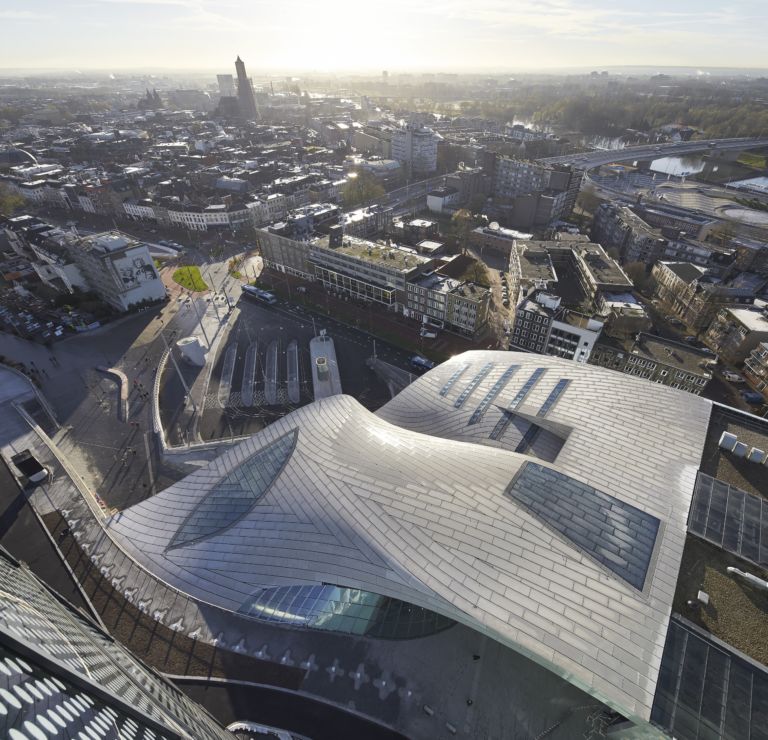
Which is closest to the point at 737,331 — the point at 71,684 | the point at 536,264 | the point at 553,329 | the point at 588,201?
the point at 553,329

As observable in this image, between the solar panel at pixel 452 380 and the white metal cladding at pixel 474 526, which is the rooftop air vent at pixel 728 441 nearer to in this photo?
the white metal cladding at pixel 474 526

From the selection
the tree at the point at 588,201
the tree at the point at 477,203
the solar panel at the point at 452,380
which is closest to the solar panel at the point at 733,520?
the solar panel at the point at 452,380

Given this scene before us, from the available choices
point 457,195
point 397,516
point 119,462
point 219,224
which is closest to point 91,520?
point 119,462

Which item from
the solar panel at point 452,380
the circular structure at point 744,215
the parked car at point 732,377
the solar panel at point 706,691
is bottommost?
the parked car at point 732,377

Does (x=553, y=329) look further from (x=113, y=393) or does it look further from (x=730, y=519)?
(x=113, y=393)

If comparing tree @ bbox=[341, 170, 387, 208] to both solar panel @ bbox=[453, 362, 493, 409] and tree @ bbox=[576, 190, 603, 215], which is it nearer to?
tree @ bbox=[576, 190, 603, 215]

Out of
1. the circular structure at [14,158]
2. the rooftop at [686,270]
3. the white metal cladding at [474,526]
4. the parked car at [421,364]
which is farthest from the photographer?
the circular structure at [14,158]

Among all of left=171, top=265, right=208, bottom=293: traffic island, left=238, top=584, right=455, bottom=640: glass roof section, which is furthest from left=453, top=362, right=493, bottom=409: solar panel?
left=171, top=265, right=208, bottom=293: traffic island
